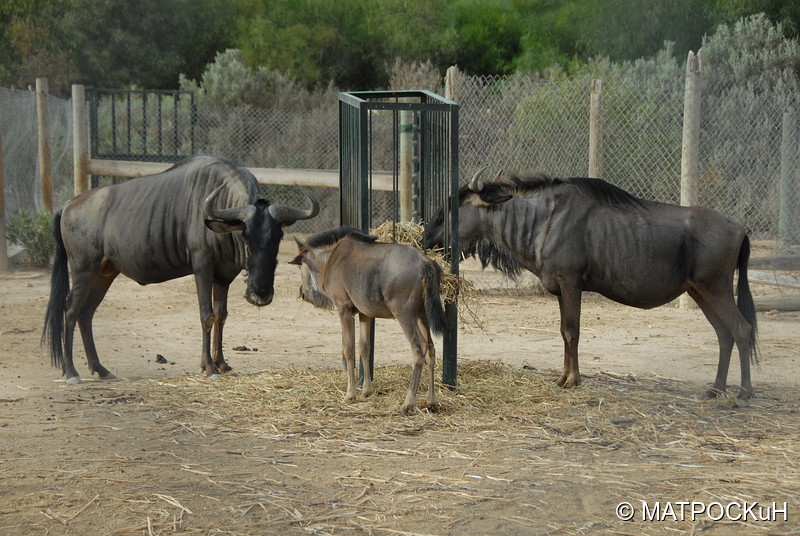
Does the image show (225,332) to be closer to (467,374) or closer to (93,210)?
(93,210)

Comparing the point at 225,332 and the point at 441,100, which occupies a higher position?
the point at 441,100

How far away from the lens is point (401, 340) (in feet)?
32.1

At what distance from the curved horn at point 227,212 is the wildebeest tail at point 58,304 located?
5.31 feet

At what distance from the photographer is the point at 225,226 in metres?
7.91

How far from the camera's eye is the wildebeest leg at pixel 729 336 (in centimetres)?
741

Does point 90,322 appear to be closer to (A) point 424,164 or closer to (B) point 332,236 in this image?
(B) point 332,236

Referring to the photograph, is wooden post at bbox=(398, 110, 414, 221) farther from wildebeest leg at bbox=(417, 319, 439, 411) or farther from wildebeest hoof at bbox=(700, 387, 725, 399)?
wildebeest leg at bbox=(417, 319, 439, 411)

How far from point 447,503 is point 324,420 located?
1.86 m

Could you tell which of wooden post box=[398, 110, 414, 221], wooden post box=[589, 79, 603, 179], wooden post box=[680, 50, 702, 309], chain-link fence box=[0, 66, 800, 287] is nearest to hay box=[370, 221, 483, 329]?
wooden post box=[398, 110, 414, 221]

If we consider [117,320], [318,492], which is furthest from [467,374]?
[117,320]

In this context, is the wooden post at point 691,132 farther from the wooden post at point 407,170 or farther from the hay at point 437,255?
the hay at point 437,255

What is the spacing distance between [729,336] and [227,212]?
400 cm

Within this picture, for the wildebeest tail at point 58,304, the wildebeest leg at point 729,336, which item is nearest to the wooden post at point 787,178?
the wildebeest leg at point 729,336

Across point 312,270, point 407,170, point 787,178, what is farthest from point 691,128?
point 312,270
